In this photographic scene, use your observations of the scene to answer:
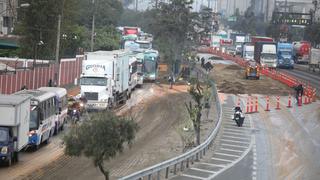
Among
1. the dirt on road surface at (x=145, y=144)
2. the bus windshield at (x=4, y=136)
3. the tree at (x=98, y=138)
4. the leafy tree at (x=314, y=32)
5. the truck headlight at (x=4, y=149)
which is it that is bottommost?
the dirt on road surface at (x=145, y=144)

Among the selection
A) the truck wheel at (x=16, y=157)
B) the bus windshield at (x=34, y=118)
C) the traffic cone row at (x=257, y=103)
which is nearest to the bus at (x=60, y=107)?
the bus windshield at (x=34, y=118)

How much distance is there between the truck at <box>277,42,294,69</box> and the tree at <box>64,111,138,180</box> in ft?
265

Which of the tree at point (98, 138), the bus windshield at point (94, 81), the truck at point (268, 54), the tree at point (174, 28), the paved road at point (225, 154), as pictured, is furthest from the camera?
the truck at point (268, 54)

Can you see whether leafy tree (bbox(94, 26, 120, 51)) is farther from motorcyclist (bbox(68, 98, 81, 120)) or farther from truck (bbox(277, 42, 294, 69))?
motorcyclist (bbox(68, 98, 81, 120))

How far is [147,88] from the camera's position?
216 ft

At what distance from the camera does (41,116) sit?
31031 millimetres

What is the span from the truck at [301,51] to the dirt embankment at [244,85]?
31014 millimetres

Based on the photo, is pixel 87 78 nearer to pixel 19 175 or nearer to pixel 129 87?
pixel 129 87

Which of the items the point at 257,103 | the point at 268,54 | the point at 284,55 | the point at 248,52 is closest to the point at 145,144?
the point at 257,103

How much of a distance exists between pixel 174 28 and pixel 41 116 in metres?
62.2

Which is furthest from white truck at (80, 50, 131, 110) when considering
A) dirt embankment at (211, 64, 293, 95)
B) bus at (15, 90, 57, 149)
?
dirt embankment at (211, 64, 293, 95)

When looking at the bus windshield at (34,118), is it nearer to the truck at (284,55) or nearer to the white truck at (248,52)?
the truck at (284,55)

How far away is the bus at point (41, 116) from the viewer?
99.5ft

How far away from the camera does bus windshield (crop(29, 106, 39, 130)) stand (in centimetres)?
3030
